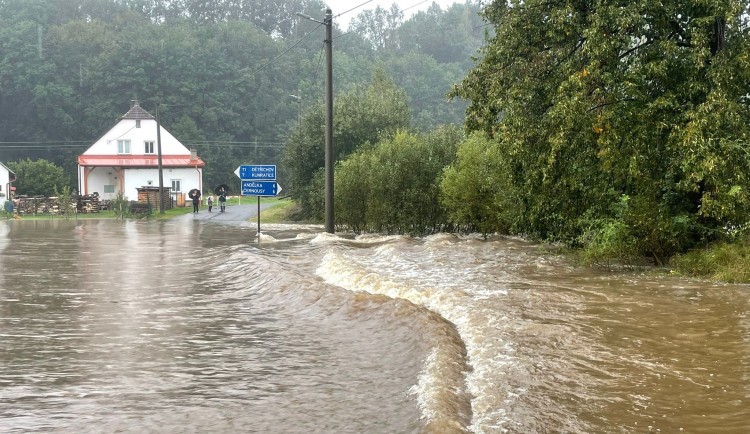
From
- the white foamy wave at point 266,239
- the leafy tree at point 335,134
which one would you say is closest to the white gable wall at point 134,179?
the leafy tree at point 335,134

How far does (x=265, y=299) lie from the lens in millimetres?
14164

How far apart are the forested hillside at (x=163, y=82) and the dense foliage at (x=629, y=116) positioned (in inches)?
2470

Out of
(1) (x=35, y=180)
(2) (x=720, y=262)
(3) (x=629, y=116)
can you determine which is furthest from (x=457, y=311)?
(1) (x=35, y=180)

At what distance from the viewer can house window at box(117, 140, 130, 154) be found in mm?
71188

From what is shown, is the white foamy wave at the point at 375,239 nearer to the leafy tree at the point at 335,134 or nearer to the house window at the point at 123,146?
the leafy tree at the point at 335,134

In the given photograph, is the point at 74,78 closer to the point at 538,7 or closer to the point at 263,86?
the point at 263,86

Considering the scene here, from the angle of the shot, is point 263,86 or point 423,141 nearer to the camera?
point 423,141

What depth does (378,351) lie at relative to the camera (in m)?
9.66

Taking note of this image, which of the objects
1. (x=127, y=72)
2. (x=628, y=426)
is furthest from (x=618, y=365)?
(x=127, y=72)

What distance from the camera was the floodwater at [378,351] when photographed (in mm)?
6969

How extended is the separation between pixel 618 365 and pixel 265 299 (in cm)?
748

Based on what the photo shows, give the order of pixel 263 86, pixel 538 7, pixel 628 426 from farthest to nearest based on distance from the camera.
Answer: pixel 263 86
pixel 538 7
pixel 628 426

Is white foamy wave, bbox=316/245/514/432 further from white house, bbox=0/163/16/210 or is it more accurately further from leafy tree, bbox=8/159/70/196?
leafy tree, bbox=8/159/70/196

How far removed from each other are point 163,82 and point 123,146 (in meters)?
28.1
